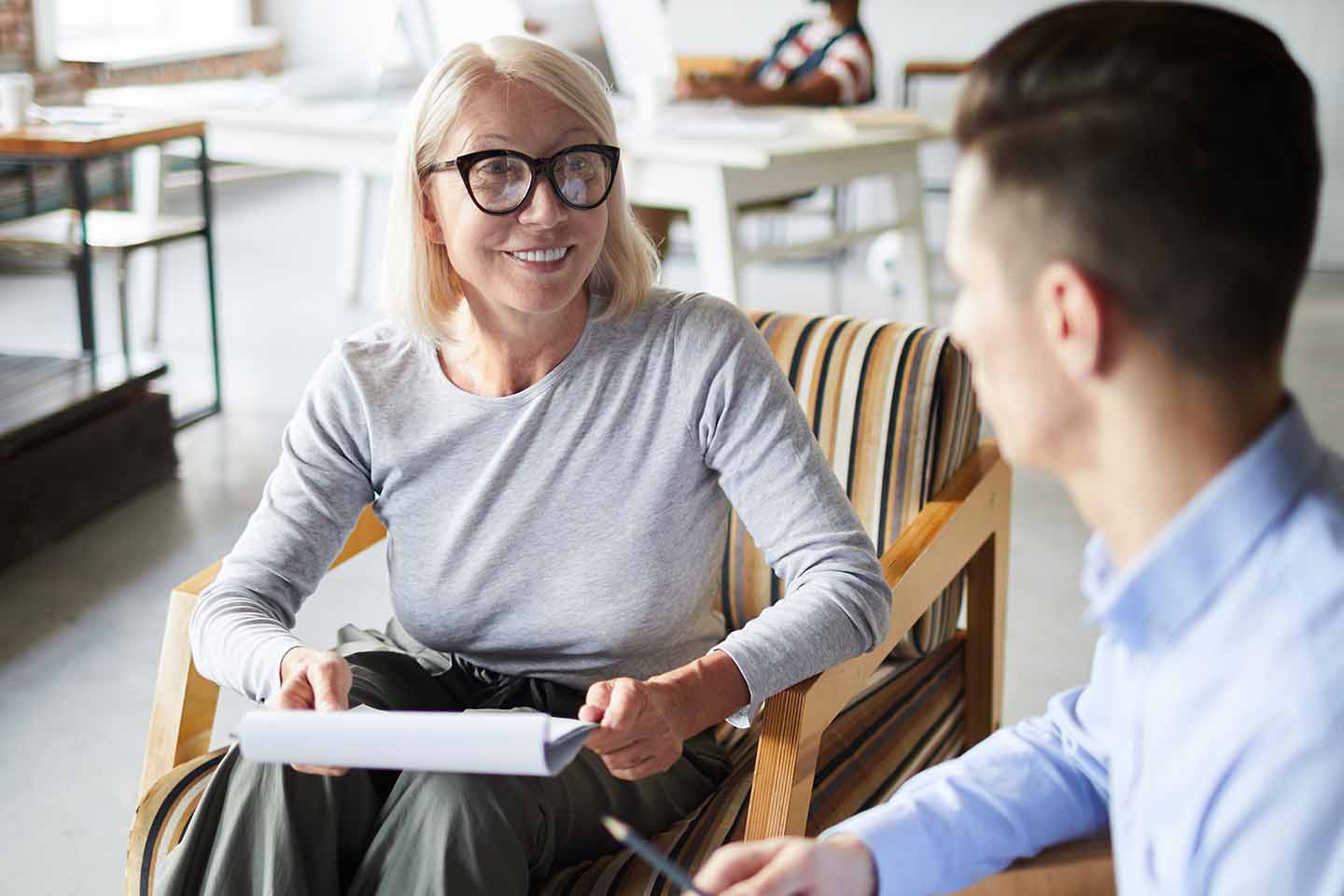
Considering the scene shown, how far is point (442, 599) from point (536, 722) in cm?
54

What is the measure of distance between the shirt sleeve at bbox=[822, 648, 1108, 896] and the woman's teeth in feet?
2.38

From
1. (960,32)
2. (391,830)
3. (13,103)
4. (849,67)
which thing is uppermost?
(960,32)

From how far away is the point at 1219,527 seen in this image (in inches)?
28.3

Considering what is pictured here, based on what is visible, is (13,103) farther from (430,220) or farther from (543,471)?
(543,471)

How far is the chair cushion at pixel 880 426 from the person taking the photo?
1.86m

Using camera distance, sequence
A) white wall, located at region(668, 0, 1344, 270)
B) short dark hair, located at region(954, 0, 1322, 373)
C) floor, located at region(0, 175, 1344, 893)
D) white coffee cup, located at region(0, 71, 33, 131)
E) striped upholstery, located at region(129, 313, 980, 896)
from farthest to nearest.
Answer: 1. white wall, located at region(668, 0, 1344, 270)
2. white coffee cup, located at region(0, 71, 33, 131)
3. floor, located at region(0, 175, 1344, 893)
4. striped upholstery, located at region(129, 313, 980, 896)
5. short dark hair, located at region(954, 0, 1322, 373)

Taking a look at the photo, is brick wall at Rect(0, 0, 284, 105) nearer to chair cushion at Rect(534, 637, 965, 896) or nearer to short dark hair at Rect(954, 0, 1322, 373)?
chair cushion at Rect(534, 637, 965, 896)

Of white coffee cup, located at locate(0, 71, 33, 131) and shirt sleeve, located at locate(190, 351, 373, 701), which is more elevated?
white coffee cup, located at locate(0, 71, 33, 131)

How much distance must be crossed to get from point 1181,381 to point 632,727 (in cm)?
67

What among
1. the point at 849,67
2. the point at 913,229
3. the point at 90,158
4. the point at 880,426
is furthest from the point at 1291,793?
the point at 849,67

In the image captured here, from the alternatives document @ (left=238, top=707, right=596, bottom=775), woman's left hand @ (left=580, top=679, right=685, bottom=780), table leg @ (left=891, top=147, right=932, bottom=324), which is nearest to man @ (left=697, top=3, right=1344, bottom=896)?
document @ (left=238, top=707, right=596, bottom=775)

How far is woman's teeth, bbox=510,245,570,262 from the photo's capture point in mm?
1489

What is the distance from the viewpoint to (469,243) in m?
1.51

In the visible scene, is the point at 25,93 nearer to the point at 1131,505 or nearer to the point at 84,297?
the point at 84,297
